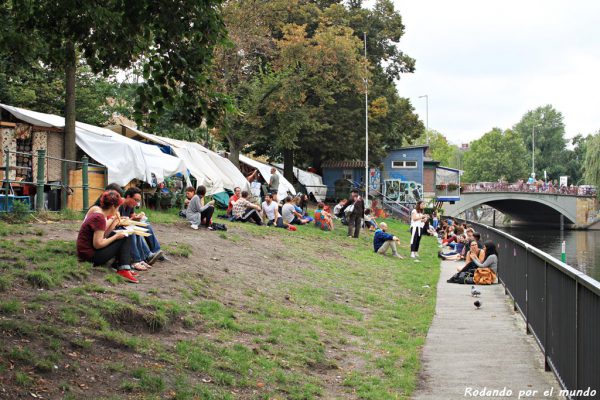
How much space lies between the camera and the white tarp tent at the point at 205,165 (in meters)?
27.2

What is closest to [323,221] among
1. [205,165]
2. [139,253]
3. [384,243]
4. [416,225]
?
[384,243]

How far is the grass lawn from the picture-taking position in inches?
258

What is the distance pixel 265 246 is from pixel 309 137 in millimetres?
25785

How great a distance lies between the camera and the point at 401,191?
59750 mm

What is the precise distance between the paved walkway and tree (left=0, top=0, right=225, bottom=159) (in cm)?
417

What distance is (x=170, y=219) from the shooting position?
1955 centimetres

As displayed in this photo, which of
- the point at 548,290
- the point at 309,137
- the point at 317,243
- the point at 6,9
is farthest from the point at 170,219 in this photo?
the point at 309,137

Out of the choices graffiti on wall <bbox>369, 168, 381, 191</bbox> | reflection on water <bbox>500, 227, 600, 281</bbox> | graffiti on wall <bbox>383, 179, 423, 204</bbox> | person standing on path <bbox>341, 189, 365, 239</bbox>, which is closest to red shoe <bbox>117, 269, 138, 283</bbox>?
person standing on path <bbox>341, 189, 365, 239</bbox>

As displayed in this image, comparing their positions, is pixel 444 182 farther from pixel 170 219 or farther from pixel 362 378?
pixel 362 378

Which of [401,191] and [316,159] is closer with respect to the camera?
[316,159]

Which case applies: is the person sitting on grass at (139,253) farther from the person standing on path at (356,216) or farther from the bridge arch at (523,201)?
the bridge arch at (523,201)

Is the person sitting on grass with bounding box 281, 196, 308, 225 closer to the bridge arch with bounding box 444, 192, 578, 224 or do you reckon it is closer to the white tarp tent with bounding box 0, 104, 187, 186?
the white tarp tent with bounding box 0, 104, 187, 186

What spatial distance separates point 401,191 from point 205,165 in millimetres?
33018

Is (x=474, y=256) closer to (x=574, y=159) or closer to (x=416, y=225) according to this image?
(x=416, y=225)
